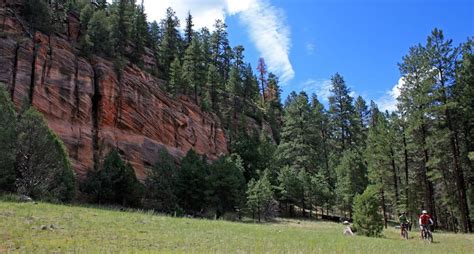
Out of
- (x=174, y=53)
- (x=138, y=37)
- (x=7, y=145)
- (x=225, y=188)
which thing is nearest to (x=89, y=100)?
(x=225, y=188)

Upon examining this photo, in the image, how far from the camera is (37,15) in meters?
42.2

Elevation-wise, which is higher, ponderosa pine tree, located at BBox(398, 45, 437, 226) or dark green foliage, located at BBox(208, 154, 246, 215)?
ponderosa pine tree, located at BBox(398, 45, 437, 226)

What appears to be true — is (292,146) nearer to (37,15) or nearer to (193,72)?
(193,72)

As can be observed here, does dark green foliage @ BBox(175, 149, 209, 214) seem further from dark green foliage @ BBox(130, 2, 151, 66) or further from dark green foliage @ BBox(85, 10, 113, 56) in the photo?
dark green foliage @ BBox(130, 2, 151, 66)

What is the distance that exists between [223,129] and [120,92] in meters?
19.7

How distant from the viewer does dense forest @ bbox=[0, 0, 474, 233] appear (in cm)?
3184

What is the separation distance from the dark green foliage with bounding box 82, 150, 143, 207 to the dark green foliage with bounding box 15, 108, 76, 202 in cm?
694

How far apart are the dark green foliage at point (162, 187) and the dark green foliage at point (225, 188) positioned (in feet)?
15.0

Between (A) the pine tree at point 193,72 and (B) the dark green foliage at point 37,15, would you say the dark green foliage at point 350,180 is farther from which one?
(B) the dark green foliage at point 37,15

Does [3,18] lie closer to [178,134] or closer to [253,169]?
[178,134]

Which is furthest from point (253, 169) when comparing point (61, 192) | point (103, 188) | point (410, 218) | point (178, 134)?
point (61, 192)

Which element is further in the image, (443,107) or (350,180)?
(350,180)

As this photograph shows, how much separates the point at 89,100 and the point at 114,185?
12.0m

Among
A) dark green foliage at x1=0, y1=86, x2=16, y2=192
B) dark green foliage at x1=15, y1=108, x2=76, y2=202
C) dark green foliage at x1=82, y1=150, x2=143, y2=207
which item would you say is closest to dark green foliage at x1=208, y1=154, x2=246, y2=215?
dark green foliage at x1=82, y1=150, x2=143, y2=207
